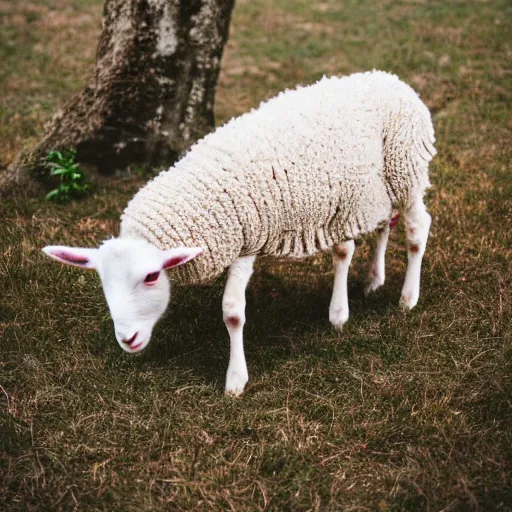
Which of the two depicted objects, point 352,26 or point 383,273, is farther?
point 352,26

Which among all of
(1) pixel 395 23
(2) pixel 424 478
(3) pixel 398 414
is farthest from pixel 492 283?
(1) pixel 395 23

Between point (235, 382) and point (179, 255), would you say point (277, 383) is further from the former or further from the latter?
point (179, 255)

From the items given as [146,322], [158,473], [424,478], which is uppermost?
[146,322]

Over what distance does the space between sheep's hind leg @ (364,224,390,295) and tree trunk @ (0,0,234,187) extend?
2.03 m

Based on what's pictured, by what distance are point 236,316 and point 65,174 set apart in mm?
2496

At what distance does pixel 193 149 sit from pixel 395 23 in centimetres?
705

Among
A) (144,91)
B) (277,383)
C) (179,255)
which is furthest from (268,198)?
(144,91)

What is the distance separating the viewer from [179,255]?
3.00 metres

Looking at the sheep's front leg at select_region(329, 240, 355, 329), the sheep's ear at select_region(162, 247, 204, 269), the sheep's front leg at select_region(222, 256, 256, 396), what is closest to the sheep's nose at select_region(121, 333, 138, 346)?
the sheep's ear at select_region(162, 247, 204, 269)

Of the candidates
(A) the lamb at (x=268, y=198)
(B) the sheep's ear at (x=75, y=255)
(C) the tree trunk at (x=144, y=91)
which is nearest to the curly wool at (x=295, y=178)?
(A) the lamb at (x=268, y=198)

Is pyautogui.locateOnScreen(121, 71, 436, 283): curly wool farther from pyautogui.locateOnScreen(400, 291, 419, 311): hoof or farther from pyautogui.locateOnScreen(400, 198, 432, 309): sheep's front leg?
Answer: pyautogui.locateOnScreen(400, 291, 419, 311): hoof

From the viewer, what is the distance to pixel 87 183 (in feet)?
17.4

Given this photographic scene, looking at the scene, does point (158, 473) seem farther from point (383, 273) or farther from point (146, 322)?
point (383, 273)

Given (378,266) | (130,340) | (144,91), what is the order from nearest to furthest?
(130,340)
(378,266)
(144,91)
